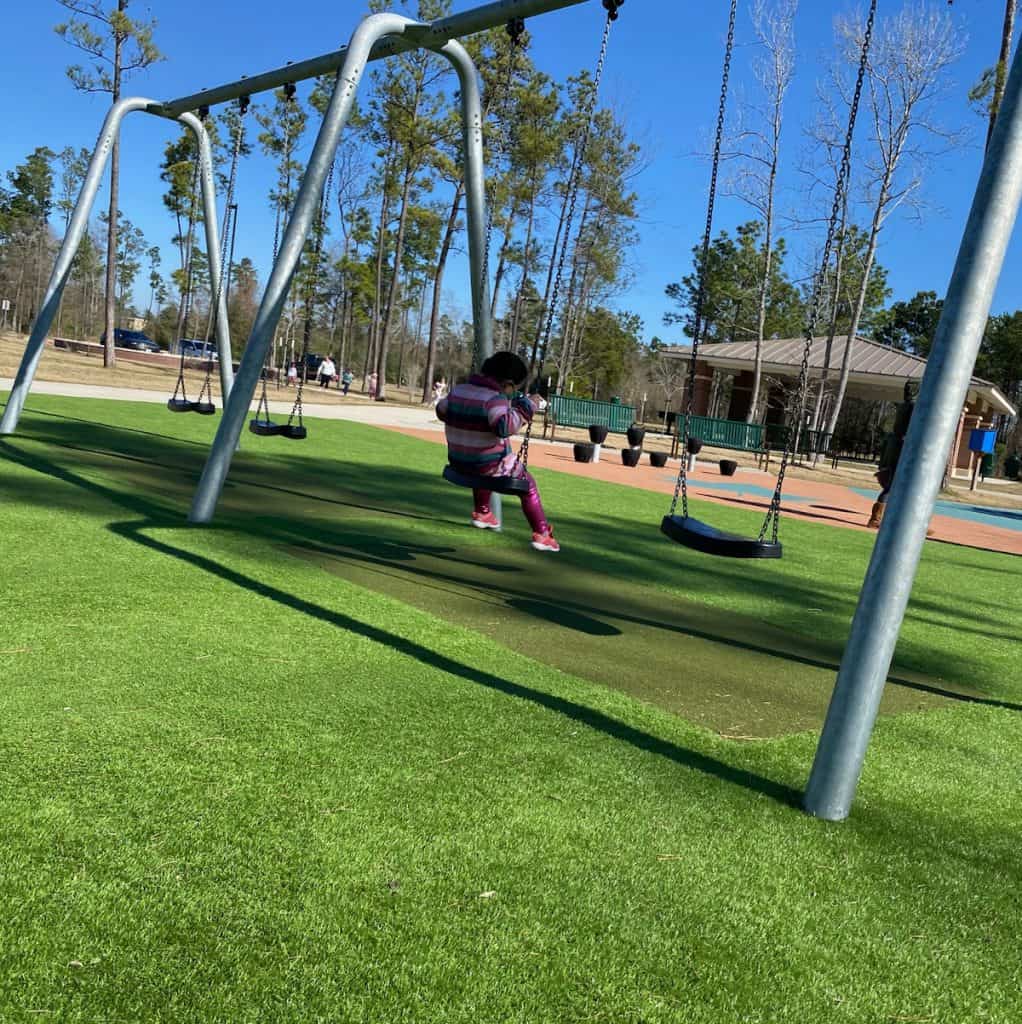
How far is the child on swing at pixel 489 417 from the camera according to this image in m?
6.48

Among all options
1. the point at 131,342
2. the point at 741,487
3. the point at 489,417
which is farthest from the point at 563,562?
the point at 131,342

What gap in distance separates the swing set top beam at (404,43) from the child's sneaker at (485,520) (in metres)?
3.93

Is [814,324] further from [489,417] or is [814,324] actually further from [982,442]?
[982,442]

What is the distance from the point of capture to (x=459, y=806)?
302cm

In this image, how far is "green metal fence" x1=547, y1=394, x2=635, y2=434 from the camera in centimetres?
3088

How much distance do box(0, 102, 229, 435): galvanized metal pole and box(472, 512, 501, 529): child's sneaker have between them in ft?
17.4

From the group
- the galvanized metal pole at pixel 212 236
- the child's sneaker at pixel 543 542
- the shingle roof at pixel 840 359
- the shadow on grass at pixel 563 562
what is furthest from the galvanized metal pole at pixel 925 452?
the shingle roof at pixel 840 359

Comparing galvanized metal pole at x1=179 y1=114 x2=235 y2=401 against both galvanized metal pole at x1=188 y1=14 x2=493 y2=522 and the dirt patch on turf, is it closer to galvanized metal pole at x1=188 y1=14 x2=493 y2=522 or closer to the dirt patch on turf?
galvanized metal pole at x1=188 y1=14 x2=493 y2=522

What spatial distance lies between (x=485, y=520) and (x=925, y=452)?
579 cm

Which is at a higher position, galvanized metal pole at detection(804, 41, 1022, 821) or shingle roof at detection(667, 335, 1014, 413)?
shingle roof at detection(667, 335, 1014, 413)

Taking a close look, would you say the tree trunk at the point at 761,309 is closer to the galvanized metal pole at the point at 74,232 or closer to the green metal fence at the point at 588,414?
the green metal fence at the point at 588,414

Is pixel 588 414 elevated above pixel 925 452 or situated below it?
below

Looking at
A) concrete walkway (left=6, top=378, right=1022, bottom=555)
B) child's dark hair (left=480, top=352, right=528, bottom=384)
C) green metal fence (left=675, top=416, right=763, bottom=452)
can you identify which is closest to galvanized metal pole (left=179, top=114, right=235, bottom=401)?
concrete walkway (left=6, top=378, right=1022, bottom=555)

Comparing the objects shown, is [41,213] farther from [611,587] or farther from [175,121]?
[611,587]
